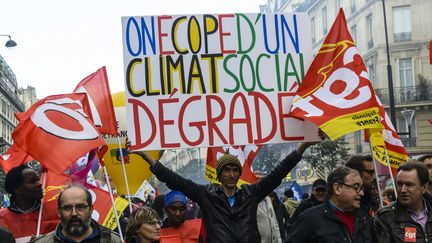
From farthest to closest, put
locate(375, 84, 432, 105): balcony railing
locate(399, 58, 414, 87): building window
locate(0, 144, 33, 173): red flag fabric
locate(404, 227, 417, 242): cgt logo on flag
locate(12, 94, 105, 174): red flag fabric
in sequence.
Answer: locate(399, 58, 414, 87): building window → locate(375, 84, 432, 105): balcony railing → locate(0, 144, 33, 173): red flag fabric → locate(12, 94, 105, 174): red flag fabric → locate(404, 227, 417, 242): cgt logo on flag

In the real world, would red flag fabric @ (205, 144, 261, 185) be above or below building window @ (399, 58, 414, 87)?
below

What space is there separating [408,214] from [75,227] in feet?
7.49

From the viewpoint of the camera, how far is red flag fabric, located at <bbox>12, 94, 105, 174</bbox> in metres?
6.67

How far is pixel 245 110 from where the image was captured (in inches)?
288

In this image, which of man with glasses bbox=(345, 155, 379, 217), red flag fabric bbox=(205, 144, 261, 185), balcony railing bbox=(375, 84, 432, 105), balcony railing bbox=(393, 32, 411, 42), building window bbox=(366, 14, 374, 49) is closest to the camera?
man with glasses bbox=(345, 155, 379, 217)

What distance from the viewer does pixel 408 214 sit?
5.44 meters

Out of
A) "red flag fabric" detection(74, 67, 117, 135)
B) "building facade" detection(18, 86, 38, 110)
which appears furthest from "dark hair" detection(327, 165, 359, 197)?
"building facade" detection(18, 86, 38, 110)

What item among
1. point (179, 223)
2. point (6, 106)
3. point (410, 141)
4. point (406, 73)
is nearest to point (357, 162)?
point (179, 223)

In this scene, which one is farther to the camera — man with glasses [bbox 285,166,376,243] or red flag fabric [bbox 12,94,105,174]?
red flag fabric [bbox 12,94,105,174]

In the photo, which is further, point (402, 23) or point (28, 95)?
point (28, 95)

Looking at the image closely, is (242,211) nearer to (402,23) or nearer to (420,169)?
(420,169)

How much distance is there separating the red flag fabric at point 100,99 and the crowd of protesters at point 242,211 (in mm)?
1199

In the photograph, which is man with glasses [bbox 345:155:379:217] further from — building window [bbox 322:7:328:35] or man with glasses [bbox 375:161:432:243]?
building window [bbox 322:7:328:35]

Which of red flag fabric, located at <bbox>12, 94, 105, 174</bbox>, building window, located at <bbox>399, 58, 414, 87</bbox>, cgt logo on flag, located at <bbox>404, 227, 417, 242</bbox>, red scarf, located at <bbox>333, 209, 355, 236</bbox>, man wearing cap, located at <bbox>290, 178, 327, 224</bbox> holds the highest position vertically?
building window, located at <bbox>399, 58, 414, 87</bbox>
